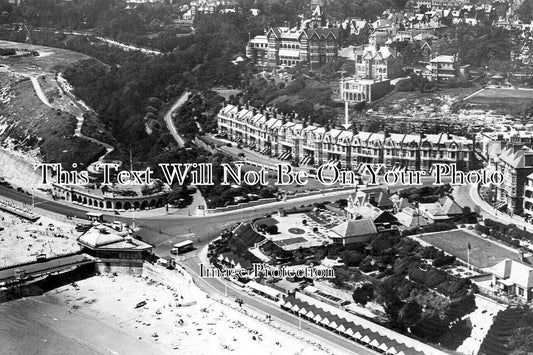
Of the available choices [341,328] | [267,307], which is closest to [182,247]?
[267,307]

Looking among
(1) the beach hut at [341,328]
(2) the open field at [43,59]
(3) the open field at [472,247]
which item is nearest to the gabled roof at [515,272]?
(3) the open field at [472,247]

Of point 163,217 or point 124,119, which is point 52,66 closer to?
point 124,119

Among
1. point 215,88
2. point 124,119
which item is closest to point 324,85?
point 215,88

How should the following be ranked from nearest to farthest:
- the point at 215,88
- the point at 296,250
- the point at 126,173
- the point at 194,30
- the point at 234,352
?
the point at 234,352, the point at 296,250, the point at 126,173, the point at 215,88, the point at 194,30

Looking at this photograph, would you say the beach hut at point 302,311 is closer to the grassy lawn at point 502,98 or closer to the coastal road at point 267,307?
the coastal road at point 267,307

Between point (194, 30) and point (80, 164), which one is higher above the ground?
point (194, 30)

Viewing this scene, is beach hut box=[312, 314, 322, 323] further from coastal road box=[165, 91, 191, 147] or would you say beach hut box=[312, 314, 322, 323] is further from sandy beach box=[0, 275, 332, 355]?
coastal road box=[165, 91, 191, 147]
